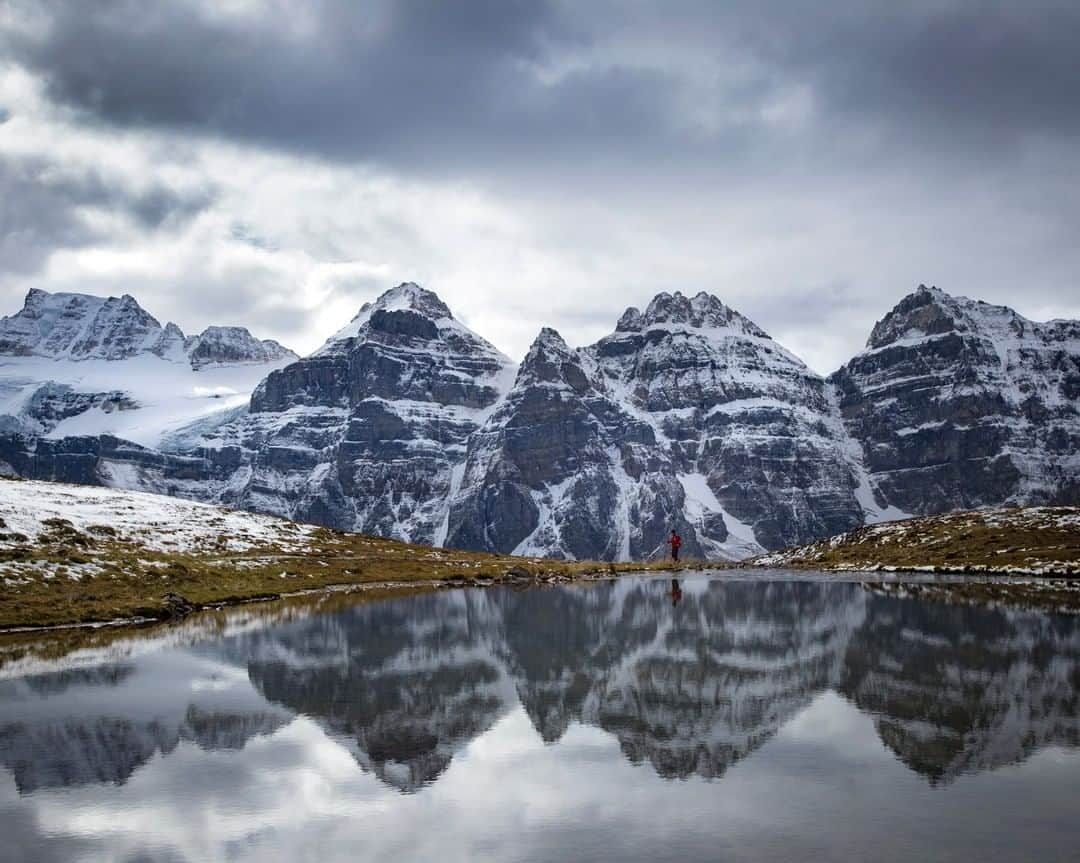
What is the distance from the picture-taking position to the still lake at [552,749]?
17.0m

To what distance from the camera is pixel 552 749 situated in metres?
23.7

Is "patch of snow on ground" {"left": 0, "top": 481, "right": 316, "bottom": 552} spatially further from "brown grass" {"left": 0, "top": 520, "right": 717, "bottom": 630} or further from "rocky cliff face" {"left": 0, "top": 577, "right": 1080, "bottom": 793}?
"rocky cliff face" {"left": 0, "top": 577, "right": 1080, "bottom": 793}

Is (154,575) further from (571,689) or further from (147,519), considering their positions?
(571,689)

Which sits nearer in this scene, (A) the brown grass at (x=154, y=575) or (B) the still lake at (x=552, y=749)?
(B) the still lake at (x=552, y=749)

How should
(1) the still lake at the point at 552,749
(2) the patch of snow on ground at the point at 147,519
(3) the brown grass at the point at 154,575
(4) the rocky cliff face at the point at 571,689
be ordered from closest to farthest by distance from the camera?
1. (1) the still lake at the point at 552,749
2. (4) the rocky cliff face at the point at 571,689
3. (3) the brown grass at the point at 154,575
4. (2) the patch of snow on ground at the point at 147,519

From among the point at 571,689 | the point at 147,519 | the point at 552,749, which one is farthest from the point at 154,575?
the point at 552,749

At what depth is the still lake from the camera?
1700cm

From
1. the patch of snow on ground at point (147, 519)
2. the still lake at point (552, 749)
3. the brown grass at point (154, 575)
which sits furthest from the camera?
the patch of snow on ground at point (147, 519)

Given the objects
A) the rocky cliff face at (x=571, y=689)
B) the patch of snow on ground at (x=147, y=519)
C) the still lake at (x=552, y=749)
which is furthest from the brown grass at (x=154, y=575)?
the still lake at (x=552, y=749)

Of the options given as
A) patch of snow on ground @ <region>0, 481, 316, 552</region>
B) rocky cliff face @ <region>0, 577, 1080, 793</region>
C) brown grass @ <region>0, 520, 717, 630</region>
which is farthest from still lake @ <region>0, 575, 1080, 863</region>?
patch of snow on ground @ <region>0, 481, 316, 552</region>

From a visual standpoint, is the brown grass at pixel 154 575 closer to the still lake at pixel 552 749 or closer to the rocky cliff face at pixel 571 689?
the rocky cliff face at pixel 571 689

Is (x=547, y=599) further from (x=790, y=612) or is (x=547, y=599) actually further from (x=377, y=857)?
(x=377, y=857)

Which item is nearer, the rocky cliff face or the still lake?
the still lake

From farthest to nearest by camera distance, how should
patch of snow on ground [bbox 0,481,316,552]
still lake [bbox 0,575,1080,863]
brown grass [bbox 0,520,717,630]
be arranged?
1. patch of snow on ground [bbox 0,481,316,552]
2. brown grass [bbox 0,520,717,630]
3. still lake [bbox 0,575,1080,863]
